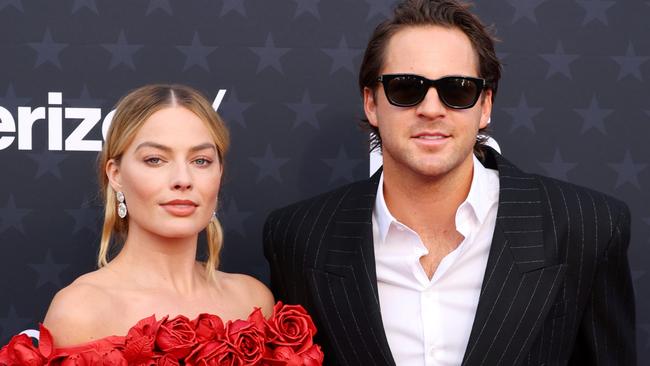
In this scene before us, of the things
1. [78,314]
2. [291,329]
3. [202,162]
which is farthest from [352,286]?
[78,314]

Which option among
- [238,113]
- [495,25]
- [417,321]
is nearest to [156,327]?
[417,321]

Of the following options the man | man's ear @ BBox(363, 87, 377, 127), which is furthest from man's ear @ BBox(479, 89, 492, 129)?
man's ear @ BBox(363, 87, 377, 127)

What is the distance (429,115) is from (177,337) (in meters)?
0.95

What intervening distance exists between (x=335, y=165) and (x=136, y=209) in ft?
3.09

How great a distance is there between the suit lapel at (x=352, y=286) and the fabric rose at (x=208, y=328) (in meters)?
0.45

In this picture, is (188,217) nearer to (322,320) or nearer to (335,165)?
(322,320)

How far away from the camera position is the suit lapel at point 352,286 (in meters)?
2.46

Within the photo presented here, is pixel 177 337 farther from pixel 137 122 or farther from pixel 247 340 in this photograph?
pixel 137 122

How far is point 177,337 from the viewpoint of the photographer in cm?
209

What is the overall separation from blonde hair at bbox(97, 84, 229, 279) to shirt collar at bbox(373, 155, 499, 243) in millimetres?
509

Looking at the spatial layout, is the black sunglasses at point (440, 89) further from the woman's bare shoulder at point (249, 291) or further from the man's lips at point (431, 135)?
the woman's bare shoulder at point (249, 291)

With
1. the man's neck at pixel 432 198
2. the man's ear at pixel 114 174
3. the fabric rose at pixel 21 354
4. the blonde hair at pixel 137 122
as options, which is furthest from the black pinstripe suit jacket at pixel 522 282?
the fabric rose at pixel 21 354

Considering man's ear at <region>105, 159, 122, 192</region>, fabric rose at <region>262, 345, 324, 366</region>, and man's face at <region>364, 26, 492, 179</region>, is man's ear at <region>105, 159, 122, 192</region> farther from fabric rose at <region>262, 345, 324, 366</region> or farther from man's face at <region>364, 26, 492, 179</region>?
man's face at <region>364, 26, 492, 179</region>

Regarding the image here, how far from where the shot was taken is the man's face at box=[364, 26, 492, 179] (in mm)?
2541
